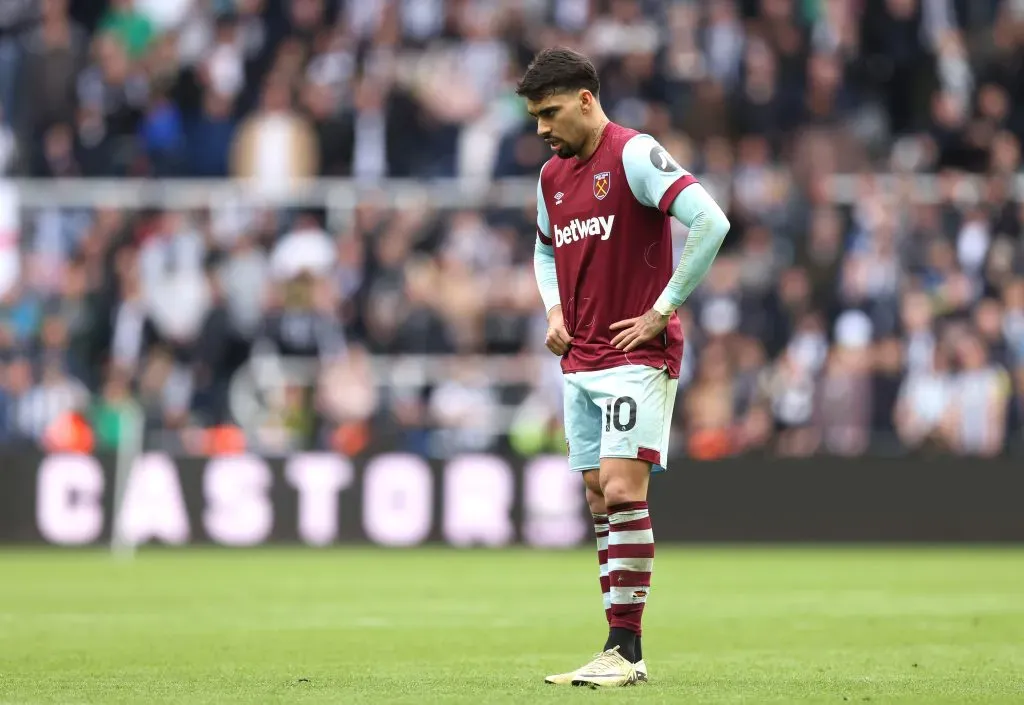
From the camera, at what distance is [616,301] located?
7645 millimetres

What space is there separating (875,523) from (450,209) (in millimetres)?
5333

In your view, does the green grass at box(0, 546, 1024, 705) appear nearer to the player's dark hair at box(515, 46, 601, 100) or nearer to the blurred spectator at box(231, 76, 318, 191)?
the player's dark hair at box(515, 46, 601, 100)

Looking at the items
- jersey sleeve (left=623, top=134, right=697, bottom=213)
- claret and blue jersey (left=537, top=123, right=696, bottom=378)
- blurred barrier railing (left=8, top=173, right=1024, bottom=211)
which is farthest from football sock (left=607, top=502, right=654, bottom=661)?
blurred barrier railing (left=8, top=173, right=1024, bottom=211)

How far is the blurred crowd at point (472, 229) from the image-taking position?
18.4 metres

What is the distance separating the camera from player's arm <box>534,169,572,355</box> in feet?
25.8

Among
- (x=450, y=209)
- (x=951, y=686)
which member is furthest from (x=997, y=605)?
(x=450, y=209)

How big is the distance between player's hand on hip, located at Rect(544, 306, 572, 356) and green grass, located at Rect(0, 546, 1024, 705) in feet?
4.41

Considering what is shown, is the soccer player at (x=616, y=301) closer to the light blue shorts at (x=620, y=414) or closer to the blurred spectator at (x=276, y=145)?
the light blue shorts at (x=620, y=414)

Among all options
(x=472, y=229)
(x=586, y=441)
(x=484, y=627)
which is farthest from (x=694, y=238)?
(x=472, y=229)

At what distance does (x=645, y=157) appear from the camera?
7.47 meters

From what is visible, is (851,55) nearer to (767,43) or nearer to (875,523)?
(767,43)

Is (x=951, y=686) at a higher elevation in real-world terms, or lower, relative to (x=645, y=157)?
lower

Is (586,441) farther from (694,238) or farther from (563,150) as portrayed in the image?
(563,150)

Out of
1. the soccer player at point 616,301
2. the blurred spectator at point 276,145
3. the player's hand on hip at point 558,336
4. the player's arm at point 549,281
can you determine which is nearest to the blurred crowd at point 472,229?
the blurred spectator at point 276,145
